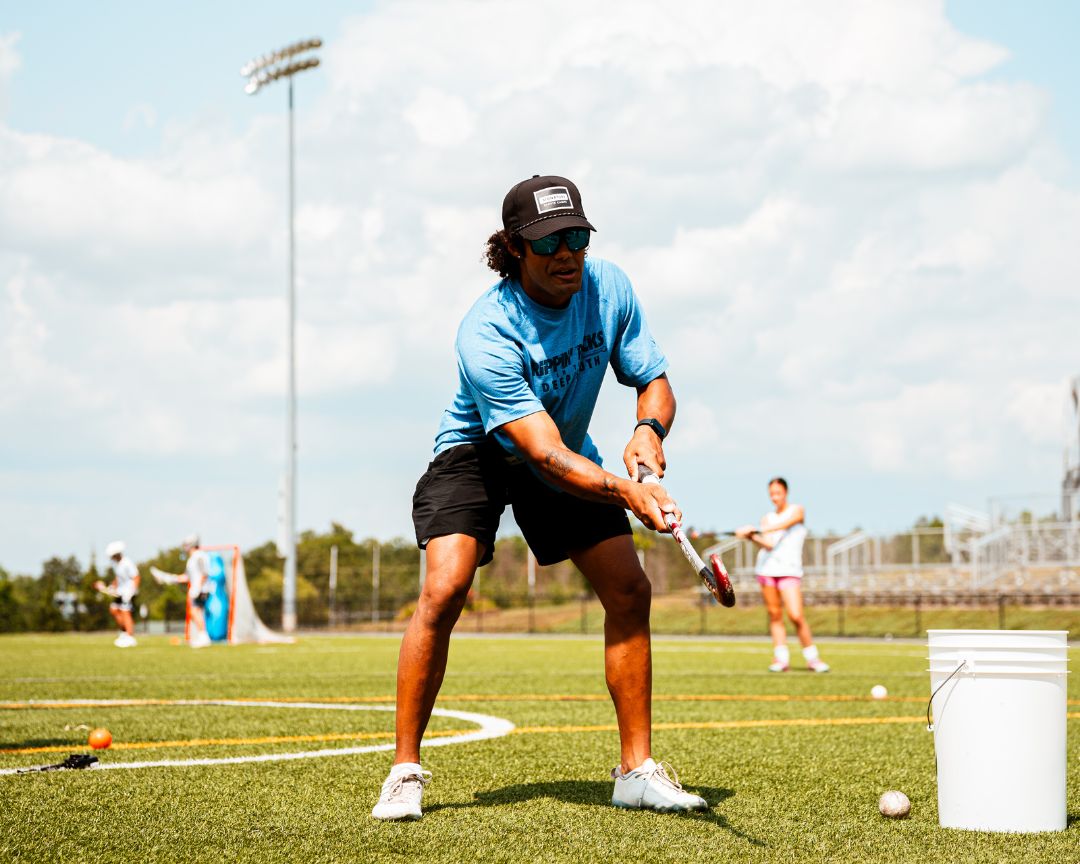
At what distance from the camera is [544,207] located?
4.70 meters

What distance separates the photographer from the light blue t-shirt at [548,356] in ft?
15.3

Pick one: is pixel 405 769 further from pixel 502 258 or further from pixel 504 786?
pixel 502 258

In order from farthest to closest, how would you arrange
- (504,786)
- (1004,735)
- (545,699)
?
(545,699), (504,786), (1004,735)

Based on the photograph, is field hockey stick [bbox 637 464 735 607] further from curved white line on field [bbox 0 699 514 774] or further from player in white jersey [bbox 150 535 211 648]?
player in white jersey [bbox 150 535 211 648]

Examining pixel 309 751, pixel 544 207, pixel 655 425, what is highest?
pixel 544 207

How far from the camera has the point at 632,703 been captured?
16.9ft

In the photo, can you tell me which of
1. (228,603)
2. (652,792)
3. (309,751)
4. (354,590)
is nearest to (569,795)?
(652,792)

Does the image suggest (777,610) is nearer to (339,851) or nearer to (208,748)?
(208,748)

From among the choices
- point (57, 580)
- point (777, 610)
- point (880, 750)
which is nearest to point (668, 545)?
point (57, 580)

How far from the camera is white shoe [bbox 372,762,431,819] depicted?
4547mm

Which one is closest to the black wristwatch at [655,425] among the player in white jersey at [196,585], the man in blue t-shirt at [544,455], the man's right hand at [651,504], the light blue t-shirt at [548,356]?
the man in blue t-shirt at [544,455]

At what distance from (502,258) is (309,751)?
2902mm

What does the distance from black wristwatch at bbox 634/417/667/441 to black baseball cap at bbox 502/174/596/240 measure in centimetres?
74

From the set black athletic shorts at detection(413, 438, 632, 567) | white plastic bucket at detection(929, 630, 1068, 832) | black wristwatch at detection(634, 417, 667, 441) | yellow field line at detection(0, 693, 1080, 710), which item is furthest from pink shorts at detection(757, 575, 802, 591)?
white plastic bucket at detection(929, 630, 1068, 832)
